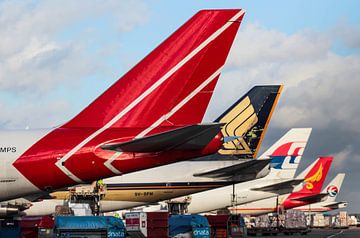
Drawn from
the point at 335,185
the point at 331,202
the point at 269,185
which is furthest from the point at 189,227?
the point at 331,202

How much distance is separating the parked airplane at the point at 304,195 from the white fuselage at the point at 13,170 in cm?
5585

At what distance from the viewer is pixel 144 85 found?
70.4 ft

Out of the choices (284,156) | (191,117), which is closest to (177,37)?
(191,117)

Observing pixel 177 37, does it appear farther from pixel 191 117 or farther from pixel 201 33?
pixel 191 117

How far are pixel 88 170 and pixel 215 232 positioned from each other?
1761 cm

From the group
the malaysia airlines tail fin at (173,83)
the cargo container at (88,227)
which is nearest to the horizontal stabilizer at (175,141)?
the malaysia airlines tail fin at (173,83)

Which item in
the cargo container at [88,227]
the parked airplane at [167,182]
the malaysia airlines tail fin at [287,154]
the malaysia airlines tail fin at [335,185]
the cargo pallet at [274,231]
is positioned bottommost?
the cargo container at [88,227]

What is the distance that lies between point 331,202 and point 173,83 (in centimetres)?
8997

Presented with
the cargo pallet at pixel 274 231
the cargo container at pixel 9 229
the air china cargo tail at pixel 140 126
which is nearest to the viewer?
the air china cargo tail at pixel 140 126

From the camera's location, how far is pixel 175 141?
772 inches

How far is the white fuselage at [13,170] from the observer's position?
66.6 feet

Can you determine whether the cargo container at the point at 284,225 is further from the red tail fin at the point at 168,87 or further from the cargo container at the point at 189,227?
the red tail fin at the point at 168,87

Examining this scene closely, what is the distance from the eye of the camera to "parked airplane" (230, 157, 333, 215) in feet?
246

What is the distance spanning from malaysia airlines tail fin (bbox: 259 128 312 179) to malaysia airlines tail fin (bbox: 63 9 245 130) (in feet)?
123
